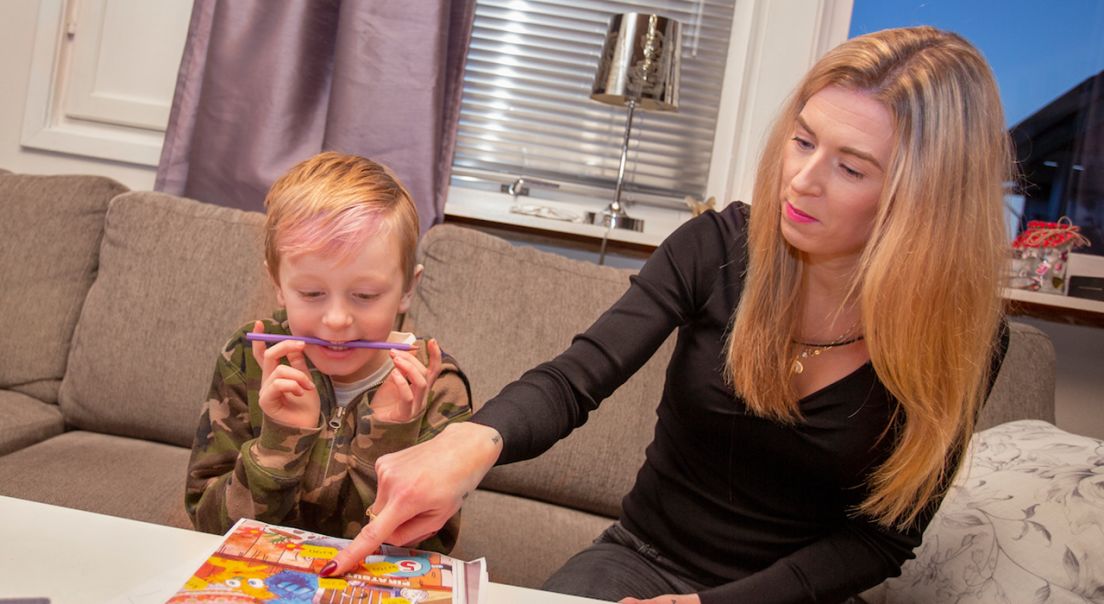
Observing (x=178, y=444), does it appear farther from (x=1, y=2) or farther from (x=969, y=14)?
(x=969, y=14)

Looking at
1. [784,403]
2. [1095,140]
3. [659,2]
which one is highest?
[659,2]

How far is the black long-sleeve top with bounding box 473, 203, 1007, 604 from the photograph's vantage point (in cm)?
116

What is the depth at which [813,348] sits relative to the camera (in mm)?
1223

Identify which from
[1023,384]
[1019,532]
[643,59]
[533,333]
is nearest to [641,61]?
[643,59]

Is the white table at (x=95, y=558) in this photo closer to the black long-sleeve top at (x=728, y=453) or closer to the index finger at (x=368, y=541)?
the index finger at (x=368, y=541)

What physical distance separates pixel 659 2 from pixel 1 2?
5.39ft

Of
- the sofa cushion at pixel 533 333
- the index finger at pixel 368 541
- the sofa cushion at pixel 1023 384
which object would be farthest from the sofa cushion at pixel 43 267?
the sofa cushion at pixel 1023 384

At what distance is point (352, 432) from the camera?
1.16 m

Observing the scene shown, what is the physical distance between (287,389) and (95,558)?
0.79 feet

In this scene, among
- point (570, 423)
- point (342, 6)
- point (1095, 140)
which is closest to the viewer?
point (570, 423)

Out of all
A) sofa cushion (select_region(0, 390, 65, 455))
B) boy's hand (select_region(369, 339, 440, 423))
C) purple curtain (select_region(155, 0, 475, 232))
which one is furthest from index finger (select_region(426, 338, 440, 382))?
purple curtain (select_region(155, 0, 475, 232))

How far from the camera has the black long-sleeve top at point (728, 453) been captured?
Result: 1156 millimetres

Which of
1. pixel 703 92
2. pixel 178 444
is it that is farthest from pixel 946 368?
pixel 703 92

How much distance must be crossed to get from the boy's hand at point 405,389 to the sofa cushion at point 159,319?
0.64 meters
